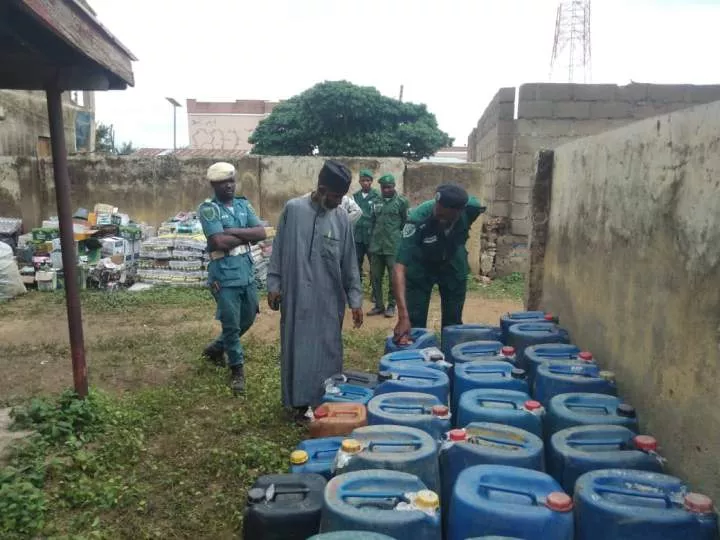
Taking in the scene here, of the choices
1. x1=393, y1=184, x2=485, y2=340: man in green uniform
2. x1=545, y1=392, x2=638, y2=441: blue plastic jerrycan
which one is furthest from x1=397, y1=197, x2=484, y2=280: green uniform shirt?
x1=545, y1=392, x2=638, y2=441: blue plastic jerrycan

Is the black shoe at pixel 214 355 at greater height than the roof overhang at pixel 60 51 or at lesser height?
lesser

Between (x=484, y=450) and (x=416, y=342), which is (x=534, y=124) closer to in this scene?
(x=416, y=342)

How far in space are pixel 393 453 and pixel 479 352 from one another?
1.55m

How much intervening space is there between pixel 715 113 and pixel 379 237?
4.93m

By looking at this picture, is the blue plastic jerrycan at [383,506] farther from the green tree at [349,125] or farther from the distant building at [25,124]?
the green tree at [349,125]

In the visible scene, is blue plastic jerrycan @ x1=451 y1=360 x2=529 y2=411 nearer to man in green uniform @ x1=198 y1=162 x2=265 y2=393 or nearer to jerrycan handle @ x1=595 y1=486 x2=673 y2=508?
jerrycan handle @ x1=595 y1=486 x2=673 y2=508

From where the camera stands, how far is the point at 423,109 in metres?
20.8

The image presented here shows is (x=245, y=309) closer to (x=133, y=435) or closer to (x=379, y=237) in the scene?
(x=133, y=435)

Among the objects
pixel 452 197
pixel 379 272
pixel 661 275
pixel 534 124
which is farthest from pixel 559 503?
pixel 534 124

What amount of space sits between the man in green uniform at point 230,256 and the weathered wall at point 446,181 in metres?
4.96

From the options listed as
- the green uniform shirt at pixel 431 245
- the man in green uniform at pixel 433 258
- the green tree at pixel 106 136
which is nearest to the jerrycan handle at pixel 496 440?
the man in green uniform at pixel 433 258

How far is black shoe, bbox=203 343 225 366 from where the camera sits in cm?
496

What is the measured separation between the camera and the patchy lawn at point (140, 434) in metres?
2.77

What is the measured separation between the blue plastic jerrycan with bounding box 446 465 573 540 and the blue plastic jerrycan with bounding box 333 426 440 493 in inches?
6.2
